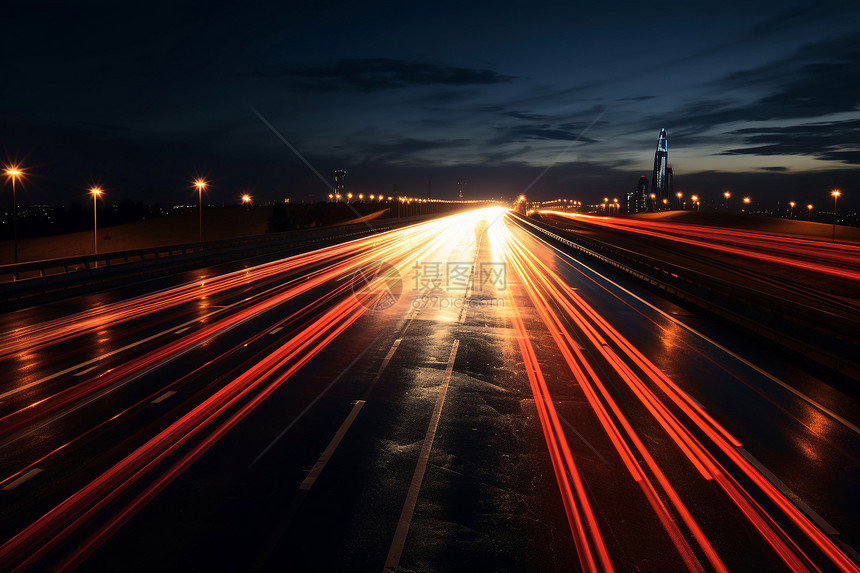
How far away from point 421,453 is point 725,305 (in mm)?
14967

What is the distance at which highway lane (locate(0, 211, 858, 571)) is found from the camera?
5.82 meters

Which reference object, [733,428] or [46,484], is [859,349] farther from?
[46,484]

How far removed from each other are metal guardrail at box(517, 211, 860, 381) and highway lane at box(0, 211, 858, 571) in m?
0.93

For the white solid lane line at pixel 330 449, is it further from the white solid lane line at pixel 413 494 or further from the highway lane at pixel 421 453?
the white solid lane line at pixel 413 494

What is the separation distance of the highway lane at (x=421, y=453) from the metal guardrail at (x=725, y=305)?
0.93 m

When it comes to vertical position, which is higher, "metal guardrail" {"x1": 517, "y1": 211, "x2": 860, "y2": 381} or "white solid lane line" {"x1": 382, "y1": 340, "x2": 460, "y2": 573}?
"metal guardrail" {"x1": 517, "y1": 211, "x2": 860, "y2": 381}

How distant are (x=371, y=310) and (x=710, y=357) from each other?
1126cm

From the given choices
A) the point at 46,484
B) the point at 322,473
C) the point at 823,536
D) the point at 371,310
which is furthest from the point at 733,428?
the point at 371,310

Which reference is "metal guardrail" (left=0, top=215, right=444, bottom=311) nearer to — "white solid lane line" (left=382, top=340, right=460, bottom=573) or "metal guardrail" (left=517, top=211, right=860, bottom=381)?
"white solid lane line" (left=382, top=340, right=460, bottom=573)

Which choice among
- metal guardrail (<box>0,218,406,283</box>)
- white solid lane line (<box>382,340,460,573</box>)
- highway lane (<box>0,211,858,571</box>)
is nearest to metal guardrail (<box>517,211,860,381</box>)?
highway lane (<box>0,211,858,571</box>)

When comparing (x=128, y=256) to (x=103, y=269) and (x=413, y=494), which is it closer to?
(x=103, y=269)

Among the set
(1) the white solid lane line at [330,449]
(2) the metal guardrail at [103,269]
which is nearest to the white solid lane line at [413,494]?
(1) the white solid lane line at [330,449]

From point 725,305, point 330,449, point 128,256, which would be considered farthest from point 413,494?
point 128,256

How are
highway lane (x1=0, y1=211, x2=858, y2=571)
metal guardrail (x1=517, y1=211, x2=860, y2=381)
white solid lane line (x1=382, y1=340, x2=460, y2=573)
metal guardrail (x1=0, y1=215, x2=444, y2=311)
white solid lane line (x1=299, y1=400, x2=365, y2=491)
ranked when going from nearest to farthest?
white solid lane line (x1=382, y1=340, x2=460, y2=573) < highway lane (x1=0, y1=211, x2=858, y2=571) < white solid lane line (x1=299, y1=400, x2=365, y2=491) < metal guardrail (x1=517, y1=211, x2=860, y2=381) < metal guardrail (x1=0, y1=215, x2=444, y2=311)
